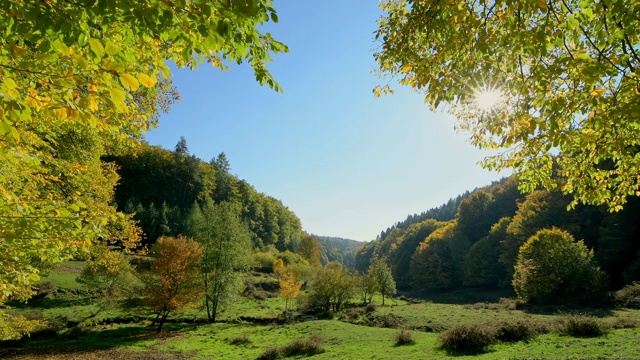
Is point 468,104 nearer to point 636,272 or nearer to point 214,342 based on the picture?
point 214,342

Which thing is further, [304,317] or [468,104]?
[304,317]

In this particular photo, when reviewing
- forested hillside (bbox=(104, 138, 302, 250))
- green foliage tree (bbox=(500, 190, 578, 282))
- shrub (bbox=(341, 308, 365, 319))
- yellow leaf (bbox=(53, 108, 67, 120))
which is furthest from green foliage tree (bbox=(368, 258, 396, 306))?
yellow leaf (bbox=(53, 108, 67, 120))

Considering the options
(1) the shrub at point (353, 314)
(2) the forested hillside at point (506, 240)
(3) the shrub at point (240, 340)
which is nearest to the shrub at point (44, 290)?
(3) the shrub at point (240, 340)

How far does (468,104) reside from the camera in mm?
6820

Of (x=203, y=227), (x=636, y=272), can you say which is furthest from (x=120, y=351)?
(x=636, y=272)

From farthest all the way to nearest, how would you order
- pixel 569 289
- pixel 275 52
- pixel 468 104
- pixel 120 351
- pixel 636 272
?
pixel 636 272 → pixel 569 289 → pixel 120 351 → pixel 468 104 → pixel 275 52

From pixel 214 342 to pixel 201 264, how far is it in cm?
1220

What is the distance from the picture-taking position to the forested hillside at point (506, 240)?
1753 inches

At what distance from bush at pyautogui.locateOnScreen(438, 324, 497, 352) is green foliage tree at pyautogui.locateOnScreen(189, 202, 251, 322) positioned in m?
25.0

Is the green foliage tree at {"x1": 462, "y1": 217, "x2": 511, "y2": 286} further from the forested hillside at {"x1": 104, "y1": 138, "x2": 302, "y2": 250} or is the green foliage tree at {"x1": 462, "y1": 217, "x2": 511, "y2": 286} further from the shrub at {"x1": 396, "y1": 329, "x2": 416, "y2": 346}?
the forested hillside at {"x1": 104, "y1": 138, "x2": 302, "y2": 250}

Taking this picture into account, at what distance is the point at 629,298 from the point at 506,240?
120 ft

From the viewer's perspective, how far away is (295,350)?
20672 mm

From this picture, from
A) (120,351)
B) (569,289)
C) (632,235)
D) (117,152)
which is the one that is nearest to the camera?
(117,152)

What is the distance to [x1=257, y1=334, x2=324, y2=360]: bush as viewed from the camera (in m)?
20.2
